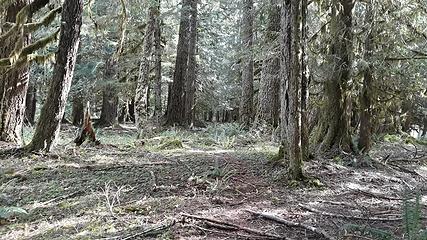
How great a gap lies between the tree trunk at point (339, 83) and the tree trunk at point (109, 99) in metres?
10.4

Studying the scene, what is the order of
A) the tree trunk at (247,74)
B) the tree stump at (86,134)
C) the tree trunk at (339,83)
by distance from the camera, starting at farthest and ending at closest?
the tree trunk at (247,74), the tree stump at (86,134), the tree trunk at (339,83)

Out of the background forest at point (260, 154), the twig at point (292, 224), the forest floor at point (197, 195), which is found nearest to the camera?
the twig at point (292, 224)

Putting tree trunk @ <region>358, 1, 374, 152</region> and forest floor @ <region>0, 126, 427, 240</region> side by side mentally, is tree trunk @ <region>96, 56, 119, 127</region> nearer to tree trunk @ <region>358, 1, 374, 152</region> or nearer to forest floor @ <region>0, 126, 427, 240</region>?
forest floor @ <region>0, 126, 427, 240</region>

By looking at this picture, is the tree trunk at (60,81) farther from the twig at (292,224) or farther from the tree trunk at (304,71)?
the twig at (292,224)

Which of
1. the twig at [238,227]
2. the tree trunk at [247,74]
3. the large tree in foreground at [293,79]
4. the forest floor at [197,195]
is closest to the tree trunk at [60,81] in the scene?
the forest floor at [197,195]

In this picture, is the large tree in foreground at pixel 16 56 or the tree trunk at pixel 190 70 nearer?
the large tree in foreground at pixel 16 56

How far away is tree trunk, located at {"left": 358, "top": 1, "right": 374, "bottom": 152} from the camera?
28.5 feet

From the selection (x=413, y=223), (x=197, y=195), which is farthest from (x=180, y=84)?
(x=413, y=223)

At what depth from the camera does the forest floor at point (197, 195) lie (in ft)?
14.7

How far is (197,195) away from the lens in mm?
5660

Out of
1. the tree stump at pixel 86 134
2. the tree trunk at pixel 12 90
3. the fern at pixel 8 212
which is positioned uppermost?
the tree trunk at pixel 12 90

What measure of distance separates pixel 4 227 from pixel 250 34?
11.6m

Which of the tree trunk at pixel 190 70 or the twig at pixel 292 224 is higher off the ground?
the tree trunk at pixel 190 70

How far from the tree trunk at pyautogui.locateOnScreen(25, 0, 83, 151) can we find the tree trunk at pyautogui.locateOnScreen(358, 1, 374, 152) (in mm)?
5812
